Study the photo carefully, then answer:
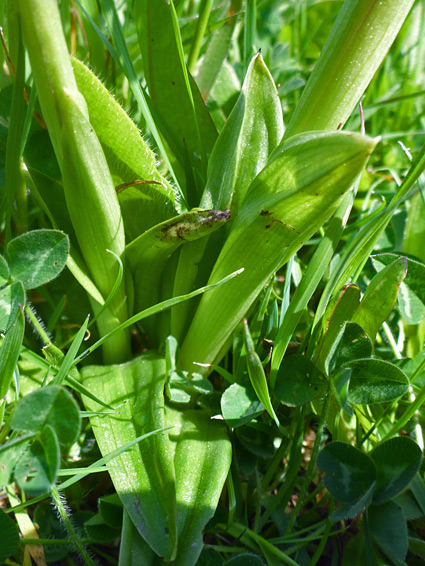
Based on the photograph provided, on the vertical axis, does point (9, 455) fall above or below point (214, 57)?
below

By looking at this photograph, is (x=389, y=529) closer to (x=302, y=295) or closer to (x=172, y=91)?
(x=302, y=295)

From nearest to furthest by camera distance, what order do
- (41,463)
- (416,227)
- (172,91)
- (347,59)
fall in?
(41,463) → (347,59) → (172,91) → (416,227)

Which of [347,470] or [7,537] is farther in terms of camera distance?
[347,470]

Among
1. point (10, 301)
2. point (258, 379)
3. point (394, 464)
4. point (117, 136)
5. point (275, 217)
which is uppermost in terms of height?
point (117, 136)

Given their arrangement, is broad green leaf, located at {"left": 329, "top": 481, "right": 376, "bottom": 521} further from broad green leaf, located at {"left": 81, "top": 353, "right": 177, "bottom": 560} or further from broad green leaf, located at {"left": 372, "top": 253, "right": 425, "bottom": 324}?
broad green leaf, located at {"left": 372, "top": 253, "right": 425, "bottom": 324}

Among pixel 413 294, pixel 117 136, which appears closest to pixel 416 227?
pixel 413 294

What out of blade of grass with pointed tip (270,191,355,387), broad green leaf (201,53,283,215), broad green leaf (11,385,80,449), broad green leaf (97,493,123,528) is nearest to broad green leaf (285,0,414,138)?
broad green leaf (201,53,283,215)

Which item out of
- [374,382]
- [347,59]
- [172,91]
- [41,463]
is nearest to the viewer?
[41,463]

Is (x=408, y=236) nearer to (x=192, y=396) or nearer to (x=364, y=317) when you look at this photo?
(x=364, y=317)
